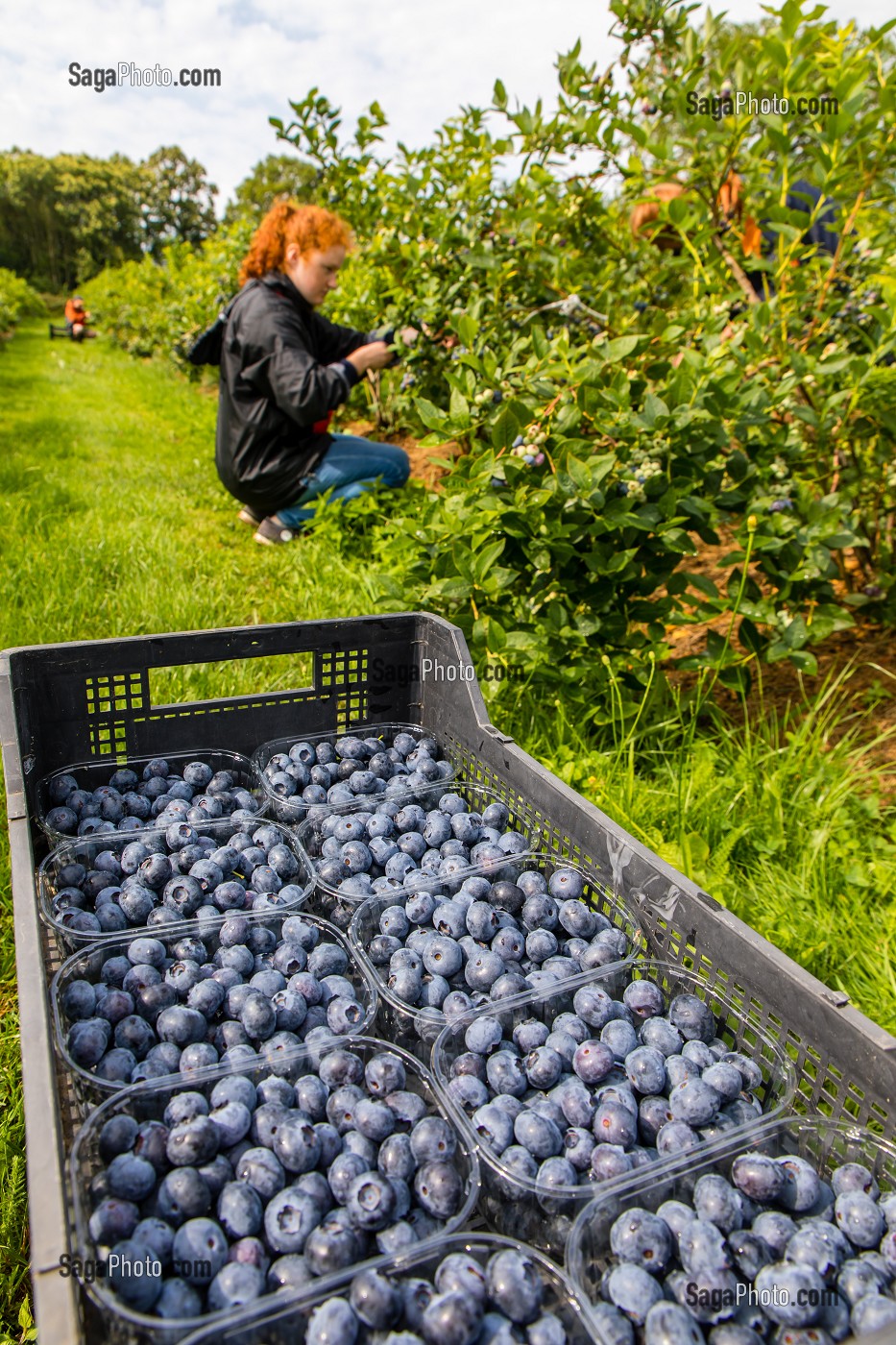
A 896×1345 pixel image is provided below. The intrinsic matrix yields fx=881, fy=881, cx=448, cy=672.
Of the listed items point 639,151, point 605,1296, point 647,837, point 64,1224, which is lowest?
point 647,837

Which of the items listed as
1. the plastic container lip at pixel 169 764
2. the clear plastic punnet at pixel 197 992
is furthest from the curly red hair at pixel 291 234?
the clear plastic punnet at pixel 197 992

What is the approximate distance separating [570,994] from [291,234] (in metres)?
4.07

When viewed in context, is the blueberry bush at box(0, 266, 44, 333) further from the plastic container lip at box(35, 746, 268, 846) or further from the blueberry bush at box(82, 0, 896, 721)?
the plastic container lip at box(35, 746, 268, 846)

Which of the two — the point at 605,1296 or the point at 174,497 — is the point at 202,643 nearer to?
the point at 605,1296

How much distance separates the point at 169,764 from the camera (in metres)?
1.69

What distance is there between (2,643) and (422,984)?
2148 mm

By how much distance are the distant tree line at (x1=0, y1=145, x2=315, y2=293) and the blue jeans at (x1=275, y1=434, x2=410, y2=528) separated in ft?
175

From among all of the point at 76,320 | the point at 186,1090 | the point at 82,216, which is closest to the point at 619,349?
the point at 186,1090

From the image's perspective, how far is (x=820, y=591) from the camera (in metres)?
2.40

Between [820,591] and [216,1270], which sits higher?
[820,591]

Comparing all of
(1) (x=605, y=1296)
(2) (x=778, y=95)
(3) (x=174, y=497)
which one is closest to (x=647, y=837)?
(1) (x=605, y=1296)

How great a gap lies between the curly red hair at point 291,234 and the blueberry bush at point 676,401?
4.13ft

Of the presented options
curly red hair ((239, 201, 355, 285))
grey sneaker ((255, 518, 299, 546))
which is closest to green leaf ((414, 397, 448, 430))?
grey sneaker ((255, 518, 299, 546))

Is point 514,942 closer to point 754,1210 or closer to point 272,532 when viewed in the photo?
point 754,1210
